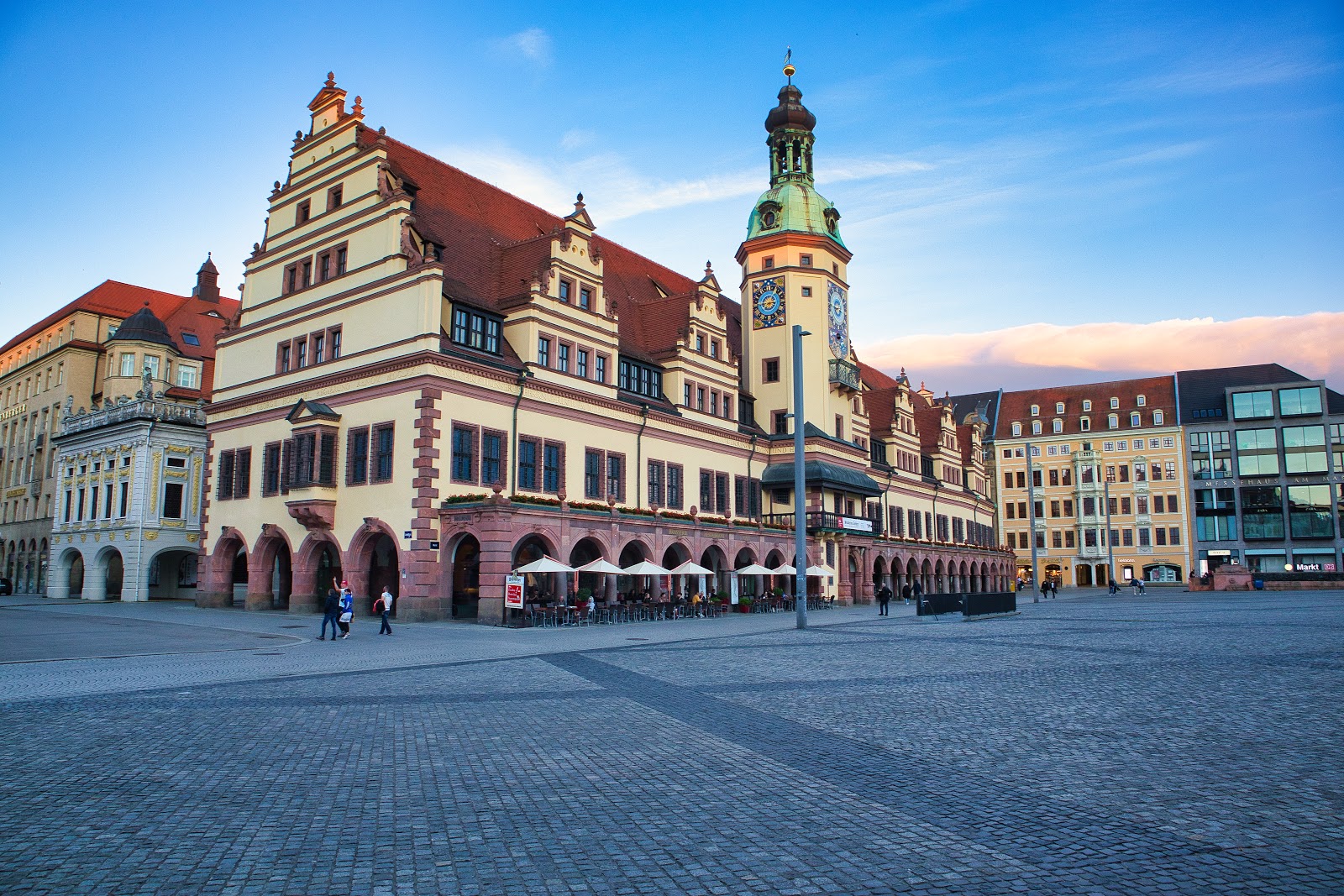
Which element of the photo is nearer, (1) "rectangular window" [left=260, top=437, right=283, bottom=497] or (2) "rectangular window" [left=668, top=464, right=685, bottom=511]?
(1) "rectangular window" [left=260, top=437, right=283, bottom=497]

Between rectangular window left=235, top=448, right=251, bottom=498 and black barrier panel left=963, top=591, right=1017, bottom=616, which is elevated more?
rectangular window left=235, top=448, right=251, bottom=498

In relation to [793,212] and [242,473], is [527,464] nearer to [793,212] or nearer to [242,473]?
[242,473]

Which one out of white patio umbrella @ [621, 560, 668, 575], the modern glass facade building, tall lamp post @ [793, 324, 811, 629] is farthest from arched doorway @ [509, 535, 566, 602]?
the modern glass facade building

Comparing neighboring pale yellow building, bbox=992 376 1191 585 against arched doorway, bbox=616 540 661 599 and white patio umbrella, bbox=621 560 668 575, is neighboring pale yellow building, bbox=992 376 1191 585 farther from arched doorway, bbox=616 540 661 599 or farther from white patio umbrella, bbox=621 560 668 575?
white patio umbrella, bbox=621 560 668 575

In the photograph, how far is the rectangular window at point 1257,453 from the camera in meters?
101

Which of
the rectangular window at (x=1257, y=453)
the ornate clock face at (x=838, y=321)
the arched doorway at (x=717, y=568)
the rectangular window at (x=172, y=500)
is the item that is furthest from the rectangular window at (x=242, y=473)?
the rectangular window at (x=1257, y=453)

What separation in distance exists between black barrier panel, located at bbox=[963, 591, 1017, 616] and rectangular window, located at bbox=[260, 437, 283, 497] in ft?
98.2

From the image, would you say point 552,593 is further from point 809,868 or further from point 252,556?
point 809,868

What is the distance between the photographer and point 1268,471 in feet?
332

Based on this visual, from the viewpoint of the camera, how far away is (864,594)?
63.7 metres

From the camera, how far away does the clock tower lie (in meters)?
58.9

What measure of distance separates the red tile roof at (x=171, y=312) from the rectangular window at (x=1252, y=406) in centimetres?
9802

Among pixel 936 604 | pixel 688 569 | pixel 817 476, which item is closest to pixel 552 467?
pixel 688 569

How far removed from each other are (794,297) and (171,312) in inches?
1931
